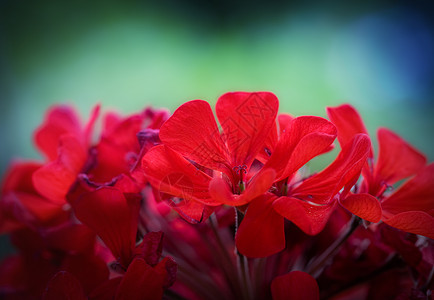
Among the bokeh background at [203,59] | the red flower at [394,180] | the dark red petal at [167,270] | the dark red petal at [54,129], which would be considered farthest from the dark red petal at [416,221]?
the bokeh background at [203,59]

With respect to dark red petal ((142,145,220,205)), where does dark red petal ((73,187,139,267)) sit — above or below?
below

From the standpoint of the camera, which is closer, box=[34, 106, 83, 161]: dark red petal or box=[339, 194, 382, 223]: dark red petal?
box=[339, 194, 382, 223]: dark red petal

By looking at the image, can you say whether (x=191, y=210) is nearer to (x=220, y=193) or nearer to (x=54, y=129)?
(x=220, y=193)

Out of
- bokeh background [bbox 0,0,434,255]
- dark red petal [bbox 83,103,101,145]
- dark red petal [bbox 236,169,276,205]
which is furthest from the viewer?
bokeh background [bbox 0,0,434,255]

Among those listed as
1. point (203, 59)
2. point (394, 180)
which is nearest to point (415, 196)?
point (394, 180)

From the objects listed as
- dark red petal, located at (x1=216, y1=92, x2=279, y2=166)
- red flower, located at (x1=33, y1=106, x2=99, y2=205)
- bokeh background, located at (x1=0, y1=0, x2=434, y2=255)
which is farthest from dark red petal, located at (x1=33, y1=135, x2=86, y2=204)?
bokeh background, located at (x1=0, y1=0, x2=434, y2=255)

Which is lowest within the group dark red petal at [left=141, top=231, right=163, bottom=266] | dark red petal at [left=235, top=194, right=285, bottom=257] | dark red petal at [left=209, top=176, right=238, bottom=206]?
dark red petal at [left=141, top=231, right=163, bottom=266]

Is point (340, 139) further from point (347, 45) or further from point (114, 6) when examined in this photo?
point (114, 6)

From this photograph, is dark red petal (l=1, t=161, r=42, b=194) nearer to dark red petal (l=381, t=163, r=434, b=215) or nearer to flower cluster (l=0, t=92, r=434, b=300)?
flower cluster (l=0, t=92, r=434, b=300)
